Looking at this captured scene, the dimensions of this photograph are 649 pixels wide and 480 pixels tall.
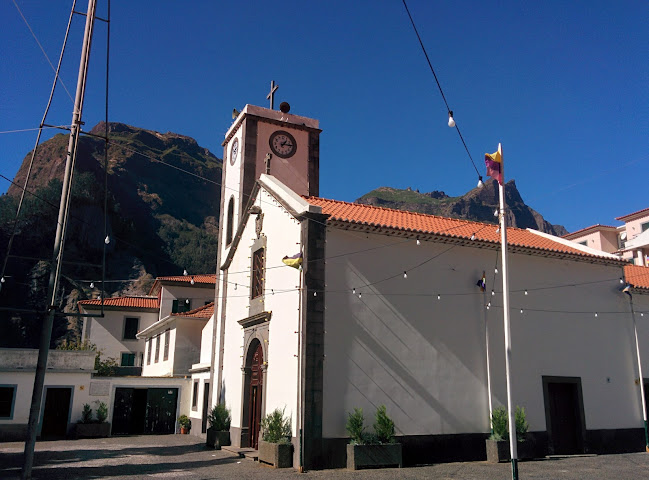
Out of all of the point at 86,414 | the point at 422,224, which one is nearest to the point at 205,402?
the point at 86,414

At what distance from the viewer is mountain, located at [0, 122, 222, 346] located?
58.0 meters

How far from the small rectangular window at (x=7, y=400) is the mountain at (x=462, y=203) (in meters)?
103

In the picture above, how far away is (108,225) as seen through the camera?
67.6 metres

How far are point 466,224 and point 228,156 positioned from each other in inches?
483

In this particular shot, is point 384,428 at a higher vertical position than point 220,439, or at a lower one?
higher

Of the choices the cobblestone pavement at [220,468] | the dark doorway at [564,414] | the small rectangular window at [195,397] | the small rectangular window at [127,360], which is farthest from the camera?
the small rectangular window at [127,360]

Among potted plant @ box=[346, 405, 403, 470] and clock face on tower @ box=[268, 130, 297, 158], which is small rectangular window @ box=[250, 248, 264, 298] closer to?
potted plant @ box=[346, 405, 403, 470]

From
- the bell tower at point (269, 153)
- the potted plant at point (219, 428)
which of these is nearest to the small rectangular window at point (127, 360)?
the bell tower at point (269, 153)

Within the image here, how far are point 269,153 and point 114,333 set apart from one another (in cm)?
2276

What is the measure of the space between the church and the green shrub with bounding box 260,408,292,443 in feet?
1.17

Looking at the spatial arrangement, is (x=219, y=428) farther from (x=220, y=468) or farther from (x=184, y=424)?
(x=184, y=424)

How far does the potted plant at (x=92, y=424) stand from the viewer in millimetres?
23844

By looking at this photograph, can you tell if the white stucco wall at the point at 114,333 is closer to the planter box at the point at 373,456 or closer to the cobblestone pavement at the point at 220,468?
the cobblestone pavement at the point at 220,468

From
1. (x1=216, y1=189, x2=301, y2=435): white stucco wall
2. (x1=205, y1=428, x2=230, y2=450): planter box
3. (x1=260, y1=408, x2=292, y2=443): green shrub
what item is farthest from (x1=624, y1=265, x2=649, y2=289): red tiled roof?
(x1=205, y1=428, x2=230, y2=450): planter box
